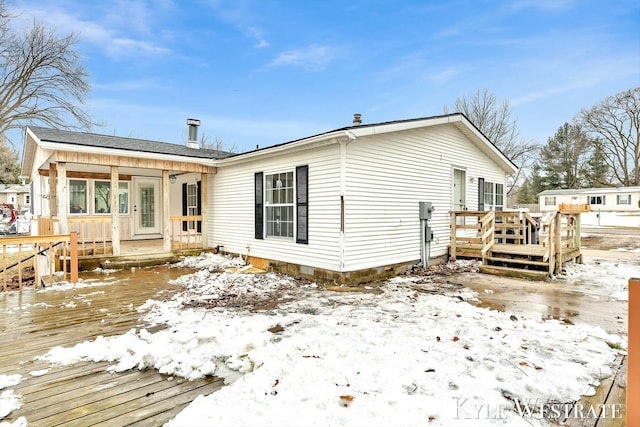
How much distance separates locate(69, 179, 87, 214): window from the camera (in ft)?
32.6

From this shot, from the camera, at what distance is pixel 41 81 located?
20125 millimetres

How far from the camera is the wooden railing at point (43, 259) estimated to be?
18.6 feet

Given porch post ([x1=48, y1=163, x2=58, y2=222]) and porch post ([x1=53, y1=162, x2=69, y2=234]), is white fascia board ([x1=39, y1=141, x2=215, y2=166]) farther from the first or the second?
porch post ([x1=48, y1=163, x2=58, y2=222])

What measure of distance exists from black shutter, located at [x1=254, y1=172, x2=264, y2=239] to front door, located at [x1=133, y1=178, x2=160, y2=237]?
505 centimetres

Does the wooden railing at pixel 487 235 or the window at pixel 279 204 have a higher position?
the window at pixel 279 204

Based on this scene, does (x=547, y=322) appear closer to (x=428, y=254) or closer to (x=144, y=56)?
(x=428, y=254)

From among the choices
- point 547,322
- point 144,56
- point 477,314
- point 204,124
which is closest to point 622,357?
point 547,322

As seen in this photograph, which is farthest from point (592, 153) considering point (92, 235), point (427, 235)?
point (92, 235)

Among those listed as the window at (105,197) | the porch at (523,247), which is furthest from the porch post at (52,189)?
the porch at (523,247)

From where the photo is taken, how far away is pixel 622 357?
3109mm

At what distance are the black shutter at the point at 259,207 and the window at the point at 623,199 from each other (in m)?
37.6

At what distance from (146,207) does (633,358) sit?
1232cm

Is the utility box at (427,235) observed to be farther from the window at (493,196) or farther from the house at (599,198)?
the house at (599,198)

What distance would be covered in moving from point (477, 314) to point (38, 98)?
2634cm
